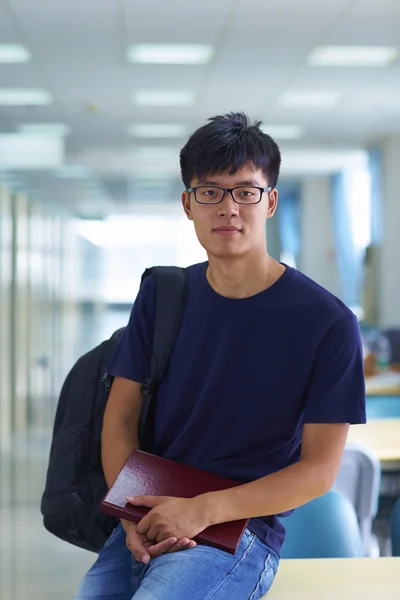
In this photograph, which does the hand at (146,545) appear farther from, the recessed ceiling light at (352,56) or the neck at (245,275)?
the recessed ceiling light at (352,56)

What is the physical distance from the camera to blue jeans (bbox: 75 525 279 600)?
1.48 metres

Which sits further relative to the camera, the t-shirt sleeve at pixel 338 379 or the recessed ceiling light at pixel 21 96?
the recessed ceiling light at pixel 21 96

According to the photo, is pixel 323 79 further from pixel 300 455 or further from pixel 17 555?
pixel 300 455

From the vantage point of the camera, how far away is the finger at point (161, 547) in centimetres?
154

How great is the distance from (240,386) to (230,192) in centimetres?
37

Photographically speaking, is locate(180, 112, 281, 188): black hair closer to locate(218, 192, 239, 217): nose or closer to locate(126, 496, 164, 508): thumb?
locate(218, 192, 239, 217): nose

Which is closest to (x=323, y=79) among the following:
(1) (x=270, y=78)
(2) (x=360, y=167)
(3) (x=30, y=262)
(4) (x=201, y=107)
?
(1) (x=270, y=78)

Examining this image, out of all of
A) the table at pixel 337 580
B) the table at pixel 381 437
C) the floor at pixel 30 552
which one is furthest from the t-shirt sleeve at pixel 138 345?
the floor at pixel 30 552

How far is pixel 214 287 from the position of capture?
1.74m

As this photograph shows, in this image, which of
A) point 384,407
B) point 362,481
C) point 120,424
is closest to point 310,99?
point 384,407

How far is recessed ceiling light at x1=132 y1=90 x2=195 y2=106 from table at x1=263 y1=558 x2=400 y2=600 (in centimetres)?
639

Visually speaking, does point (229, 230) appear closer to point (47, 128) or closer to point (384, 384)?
point (384, 384)

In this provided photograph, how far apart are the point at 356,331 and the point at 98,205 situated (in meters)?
5.09

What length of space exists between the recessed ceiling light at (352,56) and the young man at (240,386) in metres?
5.05
